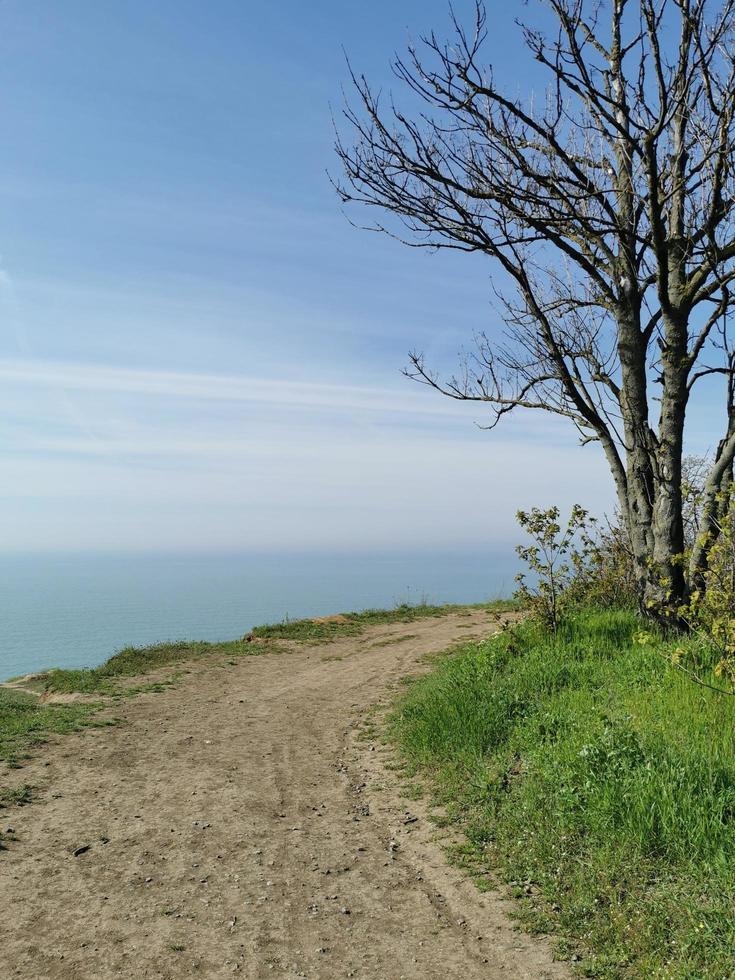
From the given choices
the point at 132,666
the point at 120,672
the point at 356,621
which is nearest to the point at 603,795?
the point at 120,672

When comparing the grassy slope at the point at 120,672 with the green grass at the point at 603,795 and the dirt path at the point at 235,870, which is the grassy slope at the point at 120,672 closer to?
the dirt path at the point at 235,870

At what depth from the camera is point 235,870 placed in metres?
5.65

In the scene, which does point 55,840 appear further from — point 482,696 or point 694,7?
point 694,7

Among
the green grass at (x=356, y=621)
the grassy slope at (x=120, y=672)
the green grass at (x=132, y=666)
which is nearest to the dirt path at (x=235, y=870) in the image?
the grassy slope at (x=120, y=672)

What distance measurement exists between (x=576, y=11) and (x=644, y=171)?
244 centimetres

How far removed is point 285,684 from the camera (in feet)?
42.9

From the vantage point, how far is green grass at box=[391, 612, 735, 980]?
445 centimetres

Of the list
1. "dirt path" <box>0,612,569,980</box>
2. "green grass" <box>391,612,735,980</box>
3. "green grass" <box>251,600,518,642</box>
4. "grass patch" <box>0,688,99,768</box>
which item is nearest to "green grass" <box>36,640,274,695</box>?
"grass patch" <box>0,688,99,768</box>

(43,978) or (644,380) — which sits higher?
(644,380)

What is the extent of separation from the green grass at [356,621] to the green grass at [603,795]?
8818 mm

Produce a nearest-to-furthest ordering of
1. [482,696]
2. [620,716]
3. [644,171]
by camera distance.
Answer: [620,716] < [482,696] < [644,171]

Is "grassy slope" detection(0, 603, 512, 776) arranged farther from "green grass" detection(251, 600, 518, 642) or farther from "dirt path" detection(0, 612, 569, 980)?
"dirt path" detection(0, 612, 569, 980)

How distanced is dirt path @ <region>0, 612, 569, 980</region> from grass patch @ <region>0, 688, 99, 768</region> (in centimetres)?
34

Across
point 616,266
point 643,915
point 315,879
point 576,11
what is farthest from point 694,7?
point 315,879
